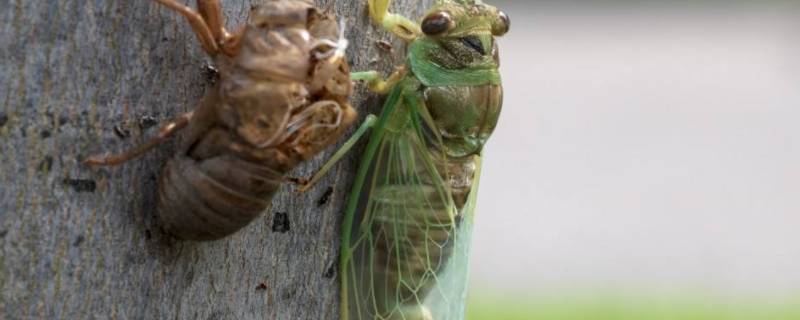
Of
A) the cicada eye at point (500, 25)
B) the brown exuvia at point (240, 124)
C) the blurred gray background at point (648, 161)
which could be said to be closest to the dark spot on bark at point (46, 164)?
the brown exuvia at point (240, 124)

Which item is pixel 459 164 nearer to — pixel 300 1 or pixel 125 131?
pixel 300 1

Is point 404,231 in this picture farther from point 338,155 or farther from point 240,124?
point 240,124

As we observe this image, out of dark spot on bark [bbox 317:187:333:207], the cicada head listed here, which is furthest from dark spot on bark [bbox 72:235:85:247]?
the cicada head

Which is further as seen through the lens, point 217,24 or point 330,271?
point 330,271

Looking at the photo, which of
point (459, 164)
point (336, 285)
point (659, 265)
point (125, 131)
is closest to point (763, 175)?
point (659, 265)

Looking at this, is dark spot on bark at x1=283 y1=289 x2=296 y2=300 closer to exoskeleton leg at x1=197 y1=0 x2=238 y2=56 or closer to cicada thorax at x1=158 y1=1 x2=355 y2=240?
cicada thorax at x1=158 y1=1 x2=355 y2=240

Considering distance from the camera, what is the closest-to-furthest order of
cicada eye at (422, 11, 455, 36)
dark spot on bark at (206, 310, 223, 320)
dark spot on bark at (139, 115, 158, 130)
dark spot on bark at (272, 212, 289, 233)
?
dark spot on bark at (139, 115, 158, 130) → dark spot on bark at (206, 310, 223, 320) → dark spot on bark at (272, 212, 289, 233) → cicada eye at (422, 11, 455, 36)

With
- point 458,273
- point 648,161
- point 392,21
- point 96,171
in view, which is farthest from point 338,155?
point 648,161
